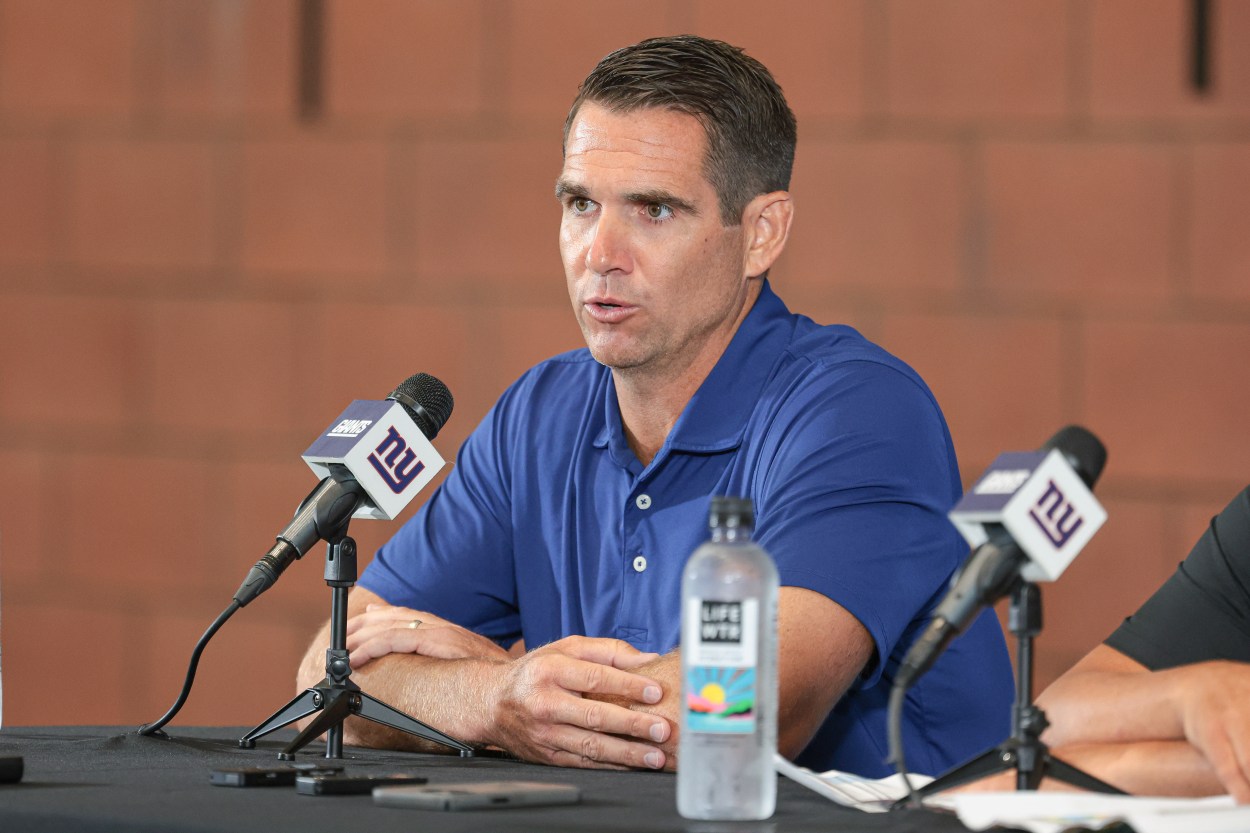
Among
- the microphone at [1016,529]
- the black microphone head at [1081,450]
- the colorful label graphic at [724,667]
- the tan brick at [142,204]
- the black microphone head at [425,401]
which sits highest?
the tan brick at [142,204]

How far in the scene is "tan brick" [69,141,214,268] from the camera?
3498 millimetres

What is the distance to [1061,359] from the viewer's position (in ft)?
9.31

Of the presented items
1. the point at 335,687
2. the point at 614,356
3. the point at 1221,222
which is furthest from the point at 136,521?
the point at 1221,222

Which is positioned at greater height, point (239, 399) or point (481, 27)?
point (481, 27)

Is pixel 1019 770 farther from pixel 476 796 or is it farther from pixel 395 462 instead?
pixel 395 462

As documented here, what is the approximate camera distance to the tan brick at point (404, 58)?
327 centimetres

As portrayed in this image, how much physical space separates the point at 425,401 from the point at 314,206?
1.86 meters

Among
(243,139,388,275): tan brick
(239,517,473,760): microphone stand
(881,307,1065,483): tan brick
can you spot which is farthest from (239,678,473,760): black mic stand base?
(243,139,388,275): tan brick

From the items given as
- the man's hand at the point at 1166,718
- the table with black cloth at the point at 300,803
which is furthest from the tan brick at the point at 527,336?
the man's hand at the point at 1166,718

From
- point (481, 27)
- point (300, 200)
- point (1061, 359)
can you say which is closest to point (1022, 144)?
point (1061, 359)

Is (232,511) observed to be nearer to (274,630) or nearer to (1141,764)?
(274,630)

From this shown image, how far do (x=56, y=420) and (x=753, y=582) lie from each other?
111 inches

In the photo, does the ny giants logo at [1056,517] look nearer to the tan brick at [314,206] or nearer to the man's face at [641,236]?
the man's face at [641,236]

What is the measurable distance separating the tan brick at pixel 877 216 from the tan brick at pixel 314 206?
0.89m
